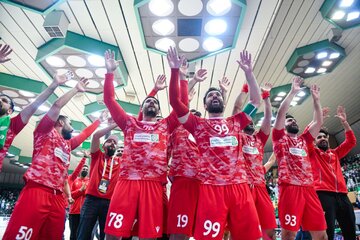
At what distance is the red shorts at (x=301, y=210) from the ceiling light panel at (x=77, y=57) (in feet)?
13.6

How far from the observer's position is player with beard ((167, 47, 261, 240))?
2.20 m

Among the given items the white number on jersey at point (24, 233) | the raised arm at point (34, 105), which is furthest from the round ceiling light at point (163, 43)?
the white number on jersey at point (24, 233)

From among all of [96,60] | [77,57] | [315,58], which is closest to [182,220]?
[96,60]

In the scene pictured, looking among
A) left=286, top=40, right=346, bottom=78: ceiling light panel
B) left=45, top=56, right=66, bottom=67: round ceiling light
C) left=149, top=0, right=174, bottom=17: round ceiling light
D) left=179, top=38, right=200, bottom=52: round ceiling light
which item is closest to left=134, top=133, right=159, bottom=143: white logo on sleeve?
left=149, top=0, right=174, bottom=17: round ceiling light

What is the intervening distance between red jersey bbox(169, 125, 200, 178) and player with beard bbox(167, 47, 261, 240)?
432 millimetres

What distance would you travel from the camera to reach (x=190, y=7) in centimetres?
413

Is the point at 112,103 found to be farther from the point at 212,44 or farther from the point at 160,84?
the point at 212,44

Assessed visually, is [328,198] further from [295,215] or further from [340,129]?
[340,129]

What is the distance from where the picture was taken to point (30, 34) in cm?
517

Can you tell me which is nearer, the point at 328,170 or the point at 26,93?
the point at 328,170

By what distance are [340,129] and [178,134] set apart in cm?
1232

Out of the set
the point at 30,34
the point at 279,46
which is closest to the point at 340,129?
the point at 279,46

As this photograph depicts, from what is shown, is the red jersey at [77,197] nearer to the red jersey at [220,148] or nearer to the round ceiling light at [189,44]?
the round ceiling light at [189,44]

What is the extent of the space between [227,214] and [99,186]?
214 cm
